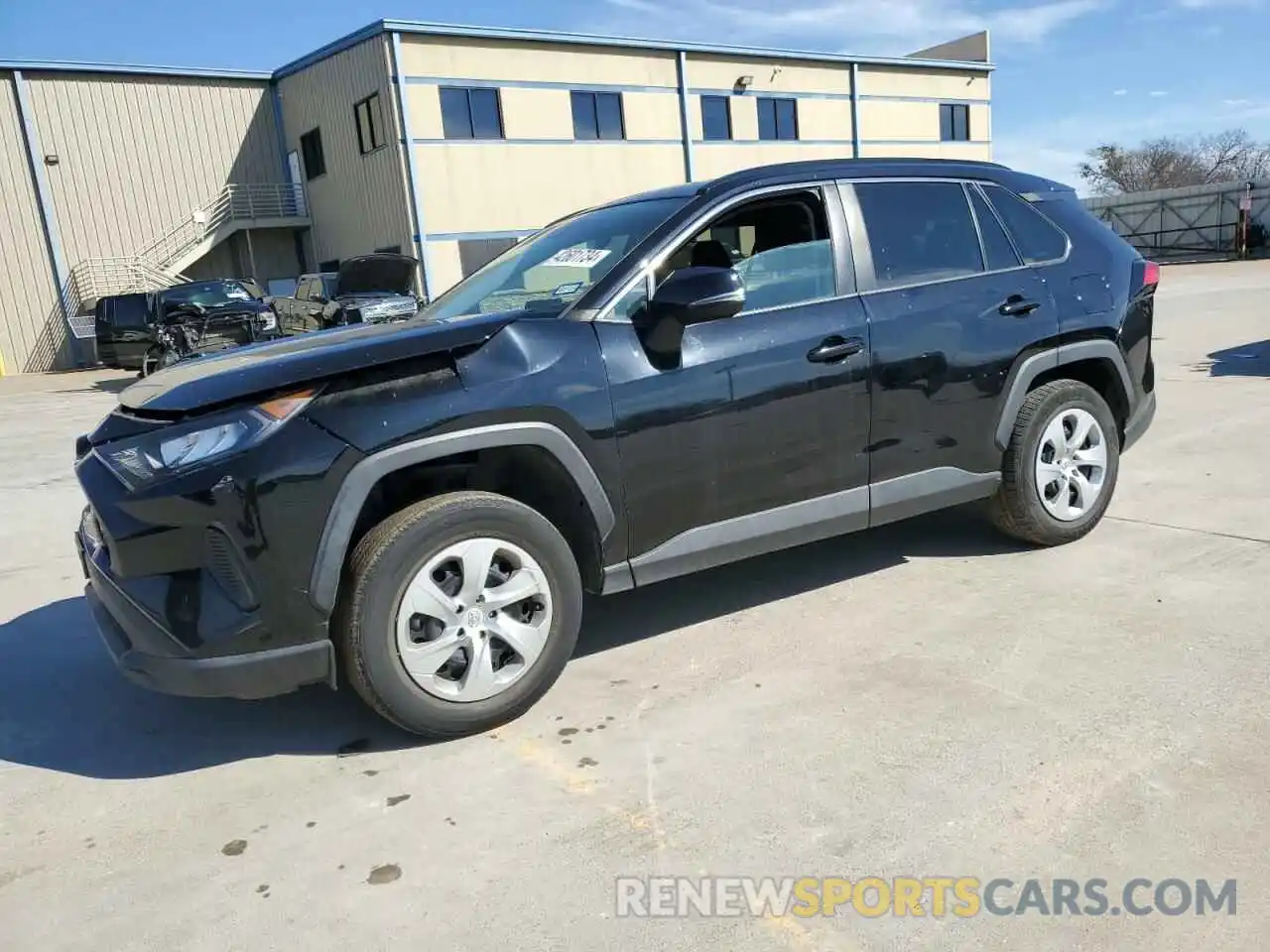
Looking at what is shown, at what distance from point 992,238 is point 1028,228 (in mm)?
257

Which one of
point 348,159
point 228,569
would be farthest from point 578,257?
point 348,159

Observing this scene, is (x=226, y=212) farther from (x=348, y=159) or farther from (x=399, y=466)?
(x=399, y=466)

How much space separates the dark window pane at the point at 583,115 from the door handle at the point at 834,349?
24.8 meters

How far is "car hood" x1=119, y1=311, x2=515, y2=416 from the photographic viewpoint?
112 inches

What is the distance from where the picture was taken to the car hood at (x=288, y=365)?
2834 mm

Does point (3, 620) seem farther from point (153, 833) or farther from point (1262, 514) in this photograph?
point (1262, 514)

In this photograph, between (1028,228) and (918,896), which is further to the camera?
A: (1028,228)

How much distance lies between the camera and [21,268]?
83.1 feet

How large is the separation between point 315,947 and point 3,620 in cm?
332

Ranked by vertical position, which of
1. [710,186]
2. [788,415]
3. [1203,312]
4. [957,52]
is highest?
[957,52]

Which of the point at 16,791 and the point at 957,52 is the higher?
the point at 957,52

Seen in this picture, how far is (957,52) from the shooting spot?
129ft

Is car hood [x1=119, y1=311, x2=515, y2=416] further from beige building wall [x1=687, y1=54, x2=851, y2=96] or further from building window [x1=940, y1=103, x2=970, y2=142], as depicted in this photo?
building window [x1=940, y1=103, x2=970, y2=142]

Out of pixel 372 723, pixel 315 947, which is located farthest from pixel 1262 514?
pixel 315 947
